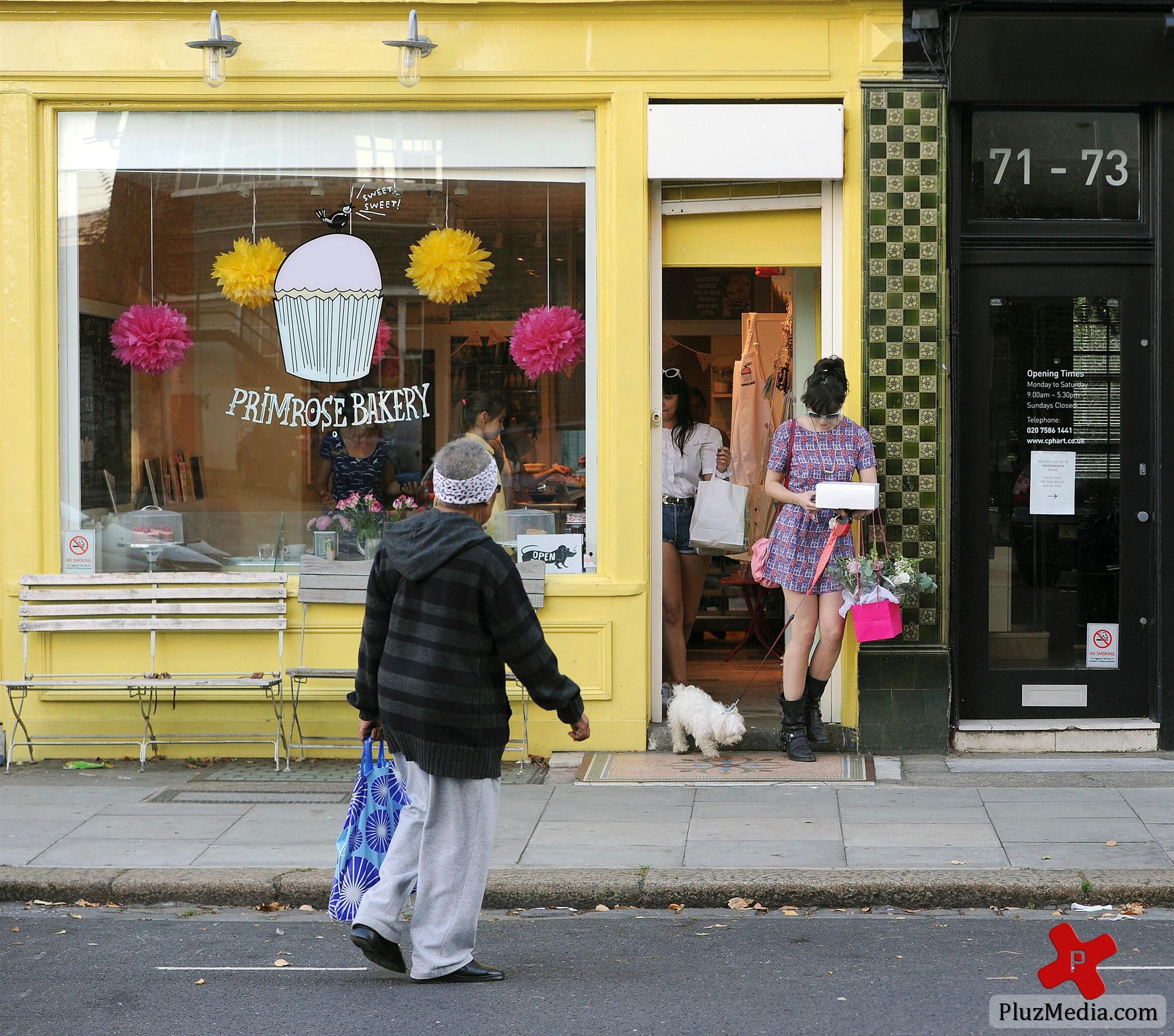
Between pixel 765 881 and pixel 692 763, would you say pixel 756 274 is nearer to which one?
pixel 692 763

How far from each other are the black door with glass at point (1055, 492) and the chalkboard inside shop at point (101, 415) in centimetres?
497

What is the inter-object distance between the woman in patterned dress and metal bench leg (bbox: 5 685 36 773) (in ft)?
14.3

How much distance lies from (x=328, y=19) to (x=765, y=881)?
5.44 metres

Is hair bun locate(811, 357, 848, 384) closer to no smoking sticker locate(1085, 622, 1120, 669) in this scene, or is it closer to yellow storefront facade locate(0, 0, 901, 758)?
yellow storefront facade locate(0, 0, 901, 758)

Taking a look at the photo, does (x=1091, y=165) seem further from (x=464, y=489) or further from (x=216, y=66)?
(x=464, y=489)

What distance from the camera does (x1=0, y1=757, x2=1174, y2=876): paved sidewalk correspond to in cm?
621

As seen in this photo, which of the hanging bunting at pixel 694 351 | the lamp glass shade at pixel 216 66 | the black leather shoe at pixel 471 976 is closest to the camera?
the black leather shoe at pixel 471 976

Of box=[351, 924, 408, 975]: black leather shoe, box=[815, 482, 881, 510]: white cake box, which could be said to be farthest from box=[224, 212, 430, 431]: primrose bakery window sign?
box=[351, 924, 408, 975]: black leather shoe

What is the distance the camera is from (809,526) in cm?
788

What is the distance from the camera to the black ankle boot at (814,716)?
317 inches

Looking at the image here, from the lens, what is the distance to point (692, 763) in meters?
8.01

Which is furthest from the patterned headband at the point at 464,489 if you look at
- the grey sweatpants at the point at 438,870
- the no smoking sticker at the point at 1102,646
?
the no smoking sticker at the point at 1102,646

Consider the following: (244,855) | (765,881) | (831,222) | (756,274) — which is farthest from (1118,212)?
(244,855)

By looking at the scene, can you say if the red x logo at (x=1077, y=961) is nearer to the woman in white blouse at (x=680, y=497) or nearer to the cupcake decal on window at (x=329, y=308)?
the woman in white blouse at (x=680, y=497)
